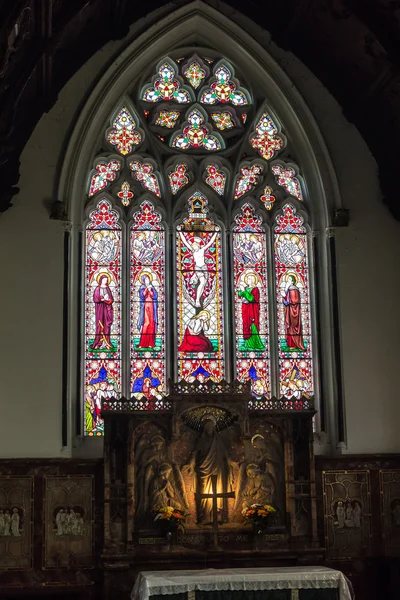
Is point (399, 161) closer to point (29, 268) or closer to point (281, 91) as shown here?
point (281, 91)

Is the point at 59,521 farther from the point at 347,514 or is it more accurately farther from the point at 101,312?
the point at 347,514

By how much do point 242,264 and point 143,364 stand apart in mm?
2255

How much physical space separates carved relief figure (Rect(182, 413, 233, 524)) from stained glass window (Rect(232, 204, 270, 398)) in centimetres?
152

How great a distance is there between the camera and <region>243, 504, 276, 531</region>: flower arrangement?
45.9ft

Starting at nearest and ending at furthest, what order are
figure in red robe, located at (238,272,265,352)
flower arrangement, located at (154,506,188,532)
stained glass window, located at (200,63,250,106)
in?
flower arrangement, located at (154,506,188,532) → figure in red robe, located at (238,272,265,352) → stained glass window, located at (200,63,250,106)

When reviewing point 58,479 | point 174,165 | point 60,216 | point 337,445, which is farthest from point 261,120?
point 58,479

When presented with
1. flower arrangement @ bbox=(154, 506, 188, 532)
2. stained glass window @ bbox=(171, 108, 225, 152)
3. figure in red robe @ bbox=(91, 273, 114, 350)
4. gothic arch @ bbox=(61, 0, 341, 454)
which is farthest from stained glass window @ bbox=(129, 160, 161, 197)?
flower arrangement @ bbox=(154, 506, 188, 532)

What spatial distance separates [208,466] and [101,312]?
9.90ft

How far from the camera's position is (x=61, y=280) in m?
15.2

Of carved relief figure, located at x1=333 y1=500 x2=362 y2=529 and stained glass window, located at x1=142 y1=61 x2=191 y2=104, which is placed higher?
stained glass window, located at x1=142 y1=61 x2=191 y2=104

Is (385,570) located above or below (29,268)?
below

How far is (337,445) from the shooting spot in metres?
15.2

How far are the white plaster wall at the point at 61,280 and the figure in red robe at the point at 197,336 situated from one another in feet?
6.52

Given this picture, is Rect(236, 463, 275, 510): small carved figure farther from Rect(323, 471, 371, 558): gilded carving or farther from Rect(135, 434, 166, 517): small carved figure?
Rect(135, 434, 166, 517): small carved figure
